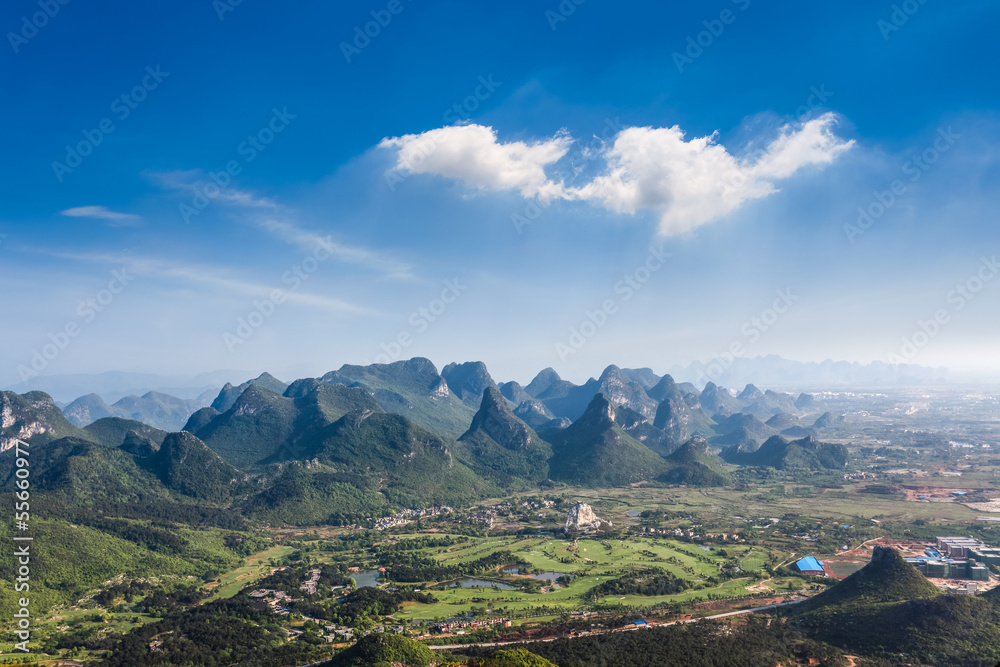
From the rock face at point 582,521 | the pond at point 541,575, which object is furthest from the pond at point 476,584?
the rock face at point 582,521

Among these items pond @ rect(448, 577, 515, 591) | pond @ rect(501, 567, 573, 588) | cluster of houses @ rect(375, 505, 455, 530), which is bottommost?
cluster of houses @ rect(375, 505, 455, 530)

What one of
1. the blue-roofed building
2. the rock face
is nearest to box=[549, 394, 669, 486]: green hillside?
the rock face

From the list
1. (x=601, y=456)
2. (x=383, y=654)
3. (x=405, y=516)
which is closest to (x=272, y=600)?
(x=383, y=654)

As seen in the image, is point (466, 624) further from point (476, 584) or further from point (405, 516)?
point (405, 516)

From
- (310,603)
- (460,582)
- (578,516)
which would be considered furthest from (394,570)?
(578,516)

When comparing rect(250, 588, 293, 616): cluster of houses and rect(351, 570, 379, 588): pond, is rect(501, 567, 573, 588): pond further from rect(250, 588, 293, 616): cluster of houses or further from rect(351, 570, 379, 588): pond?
rect(250, 588, 293, 616): cluster of houses

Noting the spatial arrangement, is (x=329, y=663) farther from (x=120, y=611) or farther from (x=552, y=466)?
(x=552, y=466)
